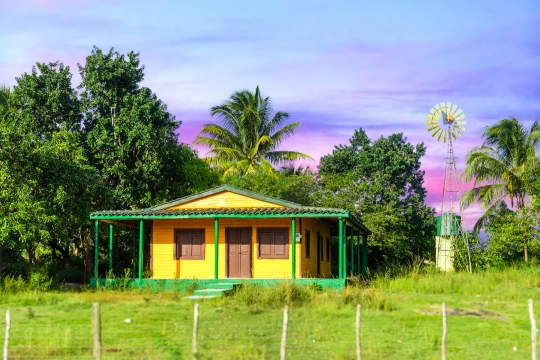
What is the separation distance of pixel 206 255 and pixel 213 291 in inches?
204

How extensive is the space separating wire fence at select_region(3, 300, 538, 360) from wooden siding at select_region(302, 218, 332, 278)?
9326 mm

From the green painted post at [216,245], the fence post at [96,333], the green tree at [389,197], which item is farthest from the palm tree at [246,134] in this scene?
the fence post at [96,333]

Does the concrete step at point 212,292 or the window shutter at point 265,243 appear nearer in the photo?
the concrete step at point 212,292

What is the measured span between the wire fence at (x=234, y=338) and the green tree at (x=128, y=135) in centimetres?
1668

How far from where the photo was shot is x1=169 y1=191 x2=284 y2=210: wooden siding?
2838cm

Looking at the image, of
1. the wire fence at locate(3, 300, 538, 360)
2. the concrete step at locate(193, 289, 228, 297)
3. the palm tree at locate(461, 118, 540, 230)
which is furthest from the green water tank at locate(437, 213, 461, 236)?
the wire fence at locate(3, 300, 538, 360)

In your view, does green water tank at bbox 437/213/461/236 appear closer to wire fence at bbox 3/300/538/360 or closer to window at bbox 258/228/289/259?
window at bbox 258/228/289/259

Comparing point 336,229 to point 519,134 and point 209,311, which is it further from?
point 209,311

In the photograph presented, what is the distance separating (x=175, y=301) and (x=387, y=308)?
6363mm

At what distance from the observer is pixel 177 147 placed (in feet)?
122

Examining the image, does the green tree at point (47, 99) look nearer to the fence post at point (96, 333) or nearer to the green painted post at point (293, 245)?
the green painted post at point (293, 245)

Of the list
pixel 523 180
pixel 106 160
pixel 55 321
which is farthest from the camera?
pixel 523 180

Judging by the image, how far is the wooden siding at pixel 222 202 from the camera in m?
28.4

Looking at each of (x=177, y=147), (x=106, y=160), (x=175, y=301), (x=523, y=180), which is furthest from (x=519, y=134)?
(x=175, y=301)
